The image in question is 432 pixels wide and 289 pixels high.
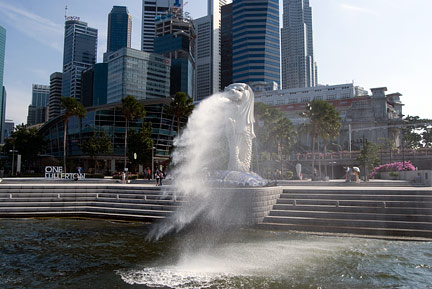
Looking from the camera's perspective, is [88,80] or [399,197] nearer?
[399,197]

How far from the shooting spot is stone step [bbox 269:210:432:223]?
14038 mm

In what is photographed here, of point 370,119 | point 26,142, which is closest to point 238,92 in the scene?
point 26,142

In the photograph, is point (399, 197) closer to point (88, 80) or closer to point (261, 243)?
point (261, 243)

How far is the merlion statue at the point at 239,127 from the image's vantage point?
20656 mm

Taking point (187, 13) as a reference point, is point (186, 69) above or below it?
below

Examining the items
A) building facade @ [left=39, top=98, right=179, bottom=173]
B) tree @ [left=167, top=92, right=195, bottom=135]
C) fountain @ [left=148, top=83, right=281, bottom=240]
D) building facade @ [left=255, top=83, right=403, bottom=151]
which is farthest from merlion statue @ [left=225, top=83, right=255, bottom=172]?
building facade @ [left=255, top=83, right=403, bottom=151]

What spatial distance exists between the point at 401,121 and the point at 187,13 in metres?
142

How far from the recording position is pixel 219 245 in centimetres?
1240

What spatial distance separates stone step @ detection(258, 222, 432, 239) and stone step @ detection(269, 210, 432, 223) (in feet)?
2.20

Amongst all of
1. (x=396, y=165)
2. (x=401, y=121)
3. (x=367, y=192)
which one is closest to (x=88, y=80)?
(x=401, y=121)

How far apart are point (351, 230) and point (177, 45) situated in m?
170

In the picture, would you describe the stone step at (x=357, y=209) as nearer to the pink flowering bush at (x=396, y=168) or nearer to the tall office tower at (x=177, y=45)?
the pink flowering bush at (x=396, y=168)

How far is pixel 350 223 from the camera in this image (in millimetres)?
14586

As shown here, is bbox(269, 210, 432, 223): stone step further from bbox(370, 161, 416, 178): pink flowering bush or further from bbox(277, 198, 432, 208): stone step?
bbox(370, 161, 416, 178): pink flowering bush
